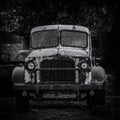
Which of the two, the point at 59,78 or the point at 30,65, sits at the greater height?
the point at 30,65

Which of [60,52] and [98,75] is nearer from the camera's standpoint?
[98,75]

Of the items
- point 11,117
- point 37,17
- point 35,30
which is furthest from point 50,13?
point 11,117

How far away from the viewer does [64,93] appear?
9.88m

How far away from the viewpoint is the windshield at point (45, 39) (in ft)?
37.4

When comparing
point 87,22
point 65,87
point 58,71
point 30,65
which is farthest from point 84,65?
point 87,22

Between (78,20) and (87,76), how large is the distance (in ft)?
30.3

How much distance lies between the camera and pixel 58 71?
1006cm

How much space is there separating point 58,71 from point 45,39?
1.84 metres

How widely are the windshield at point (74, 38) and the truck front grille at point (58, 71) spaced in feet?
4.65

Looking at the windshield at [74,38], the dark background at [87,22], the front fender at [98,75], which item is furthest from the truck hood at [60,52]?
the dark background at [87,22]

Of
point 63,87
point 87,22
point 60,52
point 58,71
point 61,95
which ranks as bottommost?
point 61,95

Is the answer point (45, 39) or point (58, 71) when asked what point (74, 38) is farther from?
point (58, 71)

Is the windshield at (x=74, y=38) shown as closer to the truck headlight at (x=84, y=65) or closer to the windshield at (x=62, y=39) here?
the windshield at (x=62, y=39)

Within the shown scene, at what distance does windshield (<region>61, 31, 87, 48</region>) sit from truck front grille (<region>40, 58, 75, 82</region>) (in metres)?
1.42
